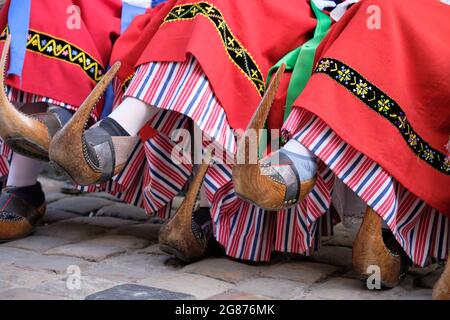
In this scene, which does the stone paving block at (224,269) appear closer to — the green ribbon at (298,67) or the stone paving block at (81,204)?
the green ribbon at (298,67)

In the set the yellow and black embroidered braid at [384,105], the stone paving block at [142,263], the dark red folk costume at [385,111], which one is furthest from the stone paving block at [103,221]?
the yellow and black embroidered braid at [384,105]

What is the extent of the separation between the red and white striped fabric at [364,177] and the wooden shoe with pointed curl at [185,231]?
0.37 m

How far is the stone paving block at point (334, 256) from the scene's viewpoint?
241 centimetres

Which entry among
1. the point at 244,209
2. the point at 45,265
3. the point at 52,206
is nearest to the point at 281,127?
the point at 244,209

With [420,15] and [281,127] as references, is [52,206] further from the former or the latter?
[420,15]

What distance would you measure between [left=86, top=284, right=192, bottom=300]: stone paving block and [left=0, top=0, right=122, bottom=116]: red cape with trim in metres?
0.86

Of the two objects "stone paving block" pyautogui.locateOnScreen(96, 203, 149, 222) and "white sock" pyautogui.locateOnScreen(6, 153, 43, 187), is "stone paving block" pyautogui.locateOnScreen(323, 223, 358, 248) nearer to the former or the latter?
"stone paving block" pyautogui.locateOnScreen(96, 203, 149, 222)

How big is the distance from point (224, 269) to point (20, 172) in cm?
95

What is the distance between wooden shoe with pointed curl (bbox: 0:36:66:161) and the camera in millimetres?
2207

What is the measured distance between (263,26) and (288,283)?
34.4 inches

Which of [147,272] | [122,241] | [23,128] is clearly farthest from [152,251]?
[23,128]

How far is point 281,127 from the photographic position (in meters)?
2.28
